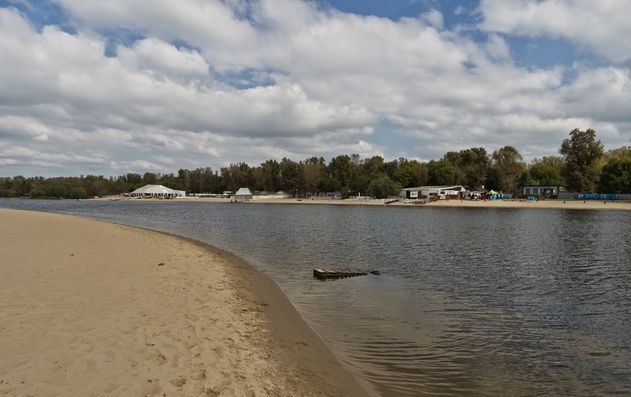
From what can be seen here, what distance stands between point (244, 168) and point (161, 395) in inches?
7757

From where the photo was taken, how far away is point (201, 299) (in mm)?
12078

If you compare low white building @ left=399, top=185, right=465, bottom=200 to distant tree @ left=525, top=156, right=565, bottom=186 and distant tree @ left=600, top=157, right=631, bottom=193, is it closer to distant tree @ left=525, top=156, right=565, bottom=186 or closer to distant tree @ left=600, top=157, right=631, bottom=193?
distant tree @ left=525, top=156, right=565, bottom=186

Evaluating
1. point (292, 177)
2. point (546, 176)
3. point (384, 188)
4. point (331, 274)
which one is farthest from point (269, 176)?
point (331, 274)

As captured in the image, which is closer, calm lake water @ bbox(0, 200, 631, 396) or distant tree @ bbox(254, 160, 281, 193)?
calm lake water @ bbox(0, 200, 631, 396)

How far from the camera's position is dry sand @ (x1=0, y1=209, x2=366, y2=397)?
6.36 metres

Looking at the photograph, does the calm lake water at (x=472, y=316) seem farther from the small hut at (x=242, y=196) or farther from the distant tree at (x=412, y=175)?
the small hut at (x=242, y=196)

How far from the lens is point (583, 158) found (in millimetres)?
112438

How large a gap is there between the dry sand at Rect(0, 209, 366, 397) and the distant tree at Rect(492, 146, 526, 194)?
135 meters

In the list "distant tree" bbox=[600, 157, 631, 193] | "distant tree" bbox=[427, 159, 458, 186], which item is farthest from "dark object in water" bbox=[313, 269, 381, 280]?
"distant tree" bbox=[427, 159, 458, 186]

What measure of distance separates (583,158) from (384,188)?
182ft

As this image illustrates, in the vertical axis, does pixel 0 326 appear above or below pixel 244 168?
below

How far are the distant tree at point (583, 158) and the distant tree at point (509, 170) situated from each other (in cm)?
1980

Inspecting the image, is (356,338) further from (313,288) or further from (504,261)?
(504,261)

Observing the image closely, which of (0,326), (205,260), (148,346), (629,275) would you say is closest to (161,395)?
(148,346)
